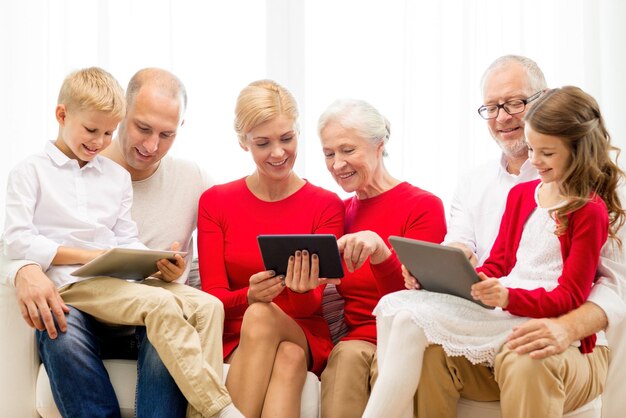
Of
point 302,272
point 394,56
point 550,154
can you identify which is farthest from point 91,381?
point 394,56

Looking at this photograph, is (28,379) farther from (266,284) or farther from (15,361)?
(266,284)

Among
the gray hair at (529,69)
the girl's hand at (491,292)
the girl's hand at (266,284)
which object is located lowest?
the girl's hand at (266,284)

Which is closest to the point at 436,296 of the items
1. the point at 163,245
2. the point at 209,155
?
the point at 163,245

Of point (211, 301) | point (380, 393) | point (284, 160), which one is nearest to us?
point (380, 393)

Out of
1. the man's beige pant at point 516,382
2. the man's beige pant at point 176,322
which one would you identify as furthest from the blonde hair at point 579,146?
the man's beige pant at point 176,322

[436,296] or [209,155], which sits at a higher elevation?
[209,155]

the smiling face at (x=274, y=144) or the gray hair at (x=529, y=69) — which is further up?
the gray hair at (x=529, y=69)

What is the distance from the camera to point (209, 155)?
144 inches

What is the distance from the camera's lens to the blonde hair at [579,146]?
2012mm

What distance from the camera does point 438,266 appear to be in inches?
79.4

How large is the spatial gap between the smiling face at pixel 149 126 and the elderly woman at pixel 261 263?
0.23 meters

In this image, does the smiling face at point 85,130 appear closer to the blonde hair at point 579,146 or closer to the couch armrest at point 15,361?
the couch armrest at point 15,361

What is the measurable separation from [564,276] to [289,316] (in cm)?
83

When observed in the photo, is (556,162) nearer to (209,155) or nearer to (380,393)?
(380,393)
